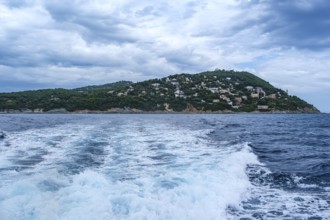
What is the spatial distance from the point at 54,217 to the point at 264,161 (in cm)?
1096

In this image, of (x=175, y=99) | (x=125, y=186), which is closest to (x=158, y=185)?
(x=125, y=186)

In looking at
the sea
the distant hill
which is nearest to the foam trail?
the sea

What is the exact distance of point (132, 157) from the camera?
1523 centimetres

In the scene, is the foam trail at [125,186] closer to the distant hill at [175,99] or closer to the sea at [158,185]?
the sea at [158,185]

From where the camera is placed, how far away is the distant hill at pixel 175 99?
131m

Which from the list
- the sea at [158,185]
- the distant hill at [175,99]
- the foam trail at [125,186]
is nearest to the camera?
the foam trail at [125,186]

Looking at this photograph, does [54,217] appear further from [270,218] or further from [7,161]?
[7,161]

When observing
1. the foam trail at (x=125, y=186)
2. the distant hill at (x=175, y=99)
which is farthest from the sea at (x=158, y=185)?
the distant hill at (x=175, y=99)

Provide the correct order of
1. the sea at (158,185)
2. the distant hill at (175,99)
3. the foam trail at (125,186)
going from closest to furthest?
the foam trail at (125,186) → the sea at (158,185) → the distant hill at (175,99)

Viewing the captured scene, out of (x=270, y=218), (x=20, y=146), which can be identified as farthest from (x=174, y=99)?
(x=270, y=218)

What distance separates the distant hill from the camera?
131125mm

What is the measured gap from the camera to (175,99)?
142125 mm

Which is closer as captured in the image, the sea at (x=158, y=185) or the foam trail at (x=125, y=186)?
the foam trail at (x=125, y=186)

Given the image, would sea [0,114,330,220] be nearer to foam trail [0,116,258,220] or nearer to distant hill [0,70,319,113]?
foam trail [0,116,258,220]
